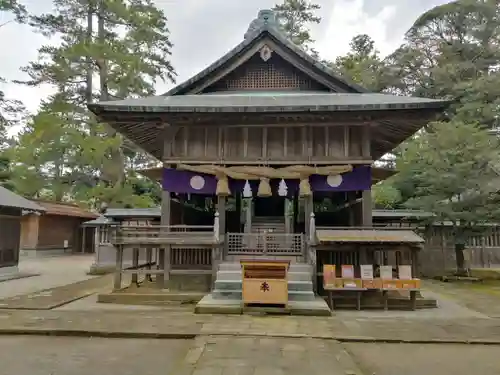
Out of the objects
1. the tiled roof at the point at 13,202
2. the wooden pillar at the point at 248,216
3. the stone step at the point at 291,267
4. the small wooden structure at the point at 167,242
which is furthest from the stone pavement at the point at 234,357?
the tiled roof at the point at 13,202

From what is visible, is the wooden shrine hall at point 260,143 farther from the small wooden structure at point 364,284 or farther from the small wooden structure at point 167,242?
the small wooden structure at point 364,284

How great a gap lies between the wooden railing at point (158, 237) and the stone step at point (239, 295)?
1.48 meters

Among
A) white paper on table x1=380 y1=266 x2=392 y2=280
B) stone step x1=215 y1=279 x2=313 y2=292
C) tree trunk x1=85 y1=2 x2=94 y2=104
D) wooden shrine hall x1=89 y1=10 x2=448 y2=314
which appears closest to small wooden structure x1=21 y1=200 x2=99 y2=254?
tree trunk x1=85 y1=2 x2=94 y2=104

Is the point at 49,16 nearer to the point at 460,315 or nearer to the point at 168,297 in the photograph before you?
the point at 168,297

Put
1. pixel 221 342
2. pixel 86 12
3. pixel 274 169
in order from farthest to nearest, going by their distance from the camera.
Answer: pixel 86 12 < pixel 274 169 < pixel 221 342

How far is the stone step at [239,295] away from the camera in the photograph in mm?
9734

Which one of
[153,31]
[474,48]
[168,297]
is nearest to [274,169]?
[168,297]

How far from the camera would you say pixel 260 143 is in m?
12.3

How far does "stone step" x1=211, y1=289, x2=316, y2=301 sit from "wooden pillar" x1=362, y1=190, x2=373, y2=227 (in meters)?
3.26

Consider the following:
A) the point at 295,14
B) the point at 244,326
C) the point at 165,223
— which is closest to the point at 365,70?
the point at 295,14

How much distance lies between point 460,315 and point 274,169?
6038mm

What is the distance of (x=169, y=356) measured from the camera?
600 centimetres

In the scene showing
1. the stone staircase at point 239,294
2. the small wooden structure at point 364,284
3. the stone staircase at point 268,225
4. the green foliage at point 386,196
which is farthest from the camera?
the green foliage at point 386,196

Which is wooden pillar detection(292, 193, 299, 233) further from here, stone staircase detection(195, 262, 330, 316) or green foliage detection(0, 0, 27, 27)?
green foliage detection(0, 0, 27, 27)
